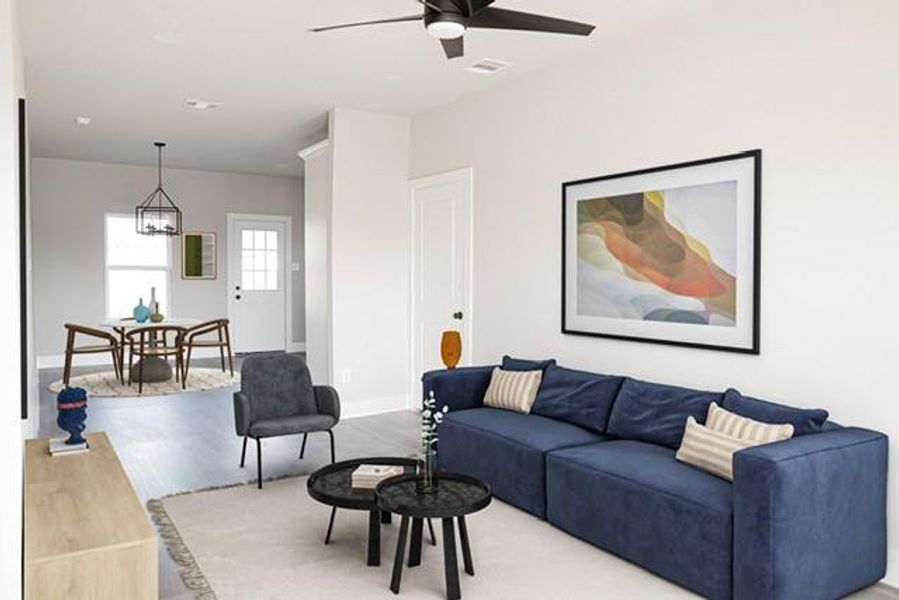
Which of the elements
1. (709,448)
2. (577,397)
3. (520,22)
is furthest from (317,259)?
(709,448)

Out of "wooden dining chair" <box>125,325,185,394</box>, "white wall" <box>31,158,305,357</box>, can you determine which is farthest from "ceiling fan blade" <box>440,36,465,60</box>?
"white wall" <box>31,158,305,357</box>

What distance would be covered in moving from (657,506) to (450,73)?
3450mm

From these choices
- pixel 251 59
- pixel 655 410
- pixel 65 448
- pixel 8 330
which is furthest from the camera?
pixel 251 59

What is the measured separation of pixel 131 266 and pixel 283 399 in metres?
6.40

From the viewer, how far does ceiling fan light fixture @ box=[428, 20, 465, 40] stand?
9.73 feet

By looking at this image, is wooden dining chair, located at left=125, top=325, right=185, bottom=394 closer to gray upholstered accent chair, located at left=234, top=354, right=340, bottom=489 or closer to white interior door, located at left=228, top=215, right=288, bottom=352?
white interior door, located at left=228, top=215, right=288, bottom=352

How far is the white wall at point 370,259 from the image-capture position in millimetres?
6180

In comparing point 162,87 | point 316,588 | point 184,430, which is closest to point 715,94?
point 316,588

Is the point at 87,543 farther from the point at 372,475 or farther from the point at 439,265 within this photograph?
the point at 439,265

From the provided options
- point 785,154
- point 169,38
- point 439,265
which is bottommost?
point 439,265

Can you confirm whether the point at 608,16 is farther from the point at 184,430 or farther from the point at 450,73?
the point at 184,430

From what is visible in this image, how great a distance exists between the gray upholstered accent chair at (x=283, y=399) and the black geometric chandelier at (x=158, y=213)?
19.0ft

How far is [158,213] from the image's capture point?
995cm

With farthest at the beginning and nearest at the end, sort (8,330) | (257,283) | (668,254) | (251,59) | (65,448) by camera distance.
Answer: (257,283), (251,59), (668,254), (65,448), (8,330)
